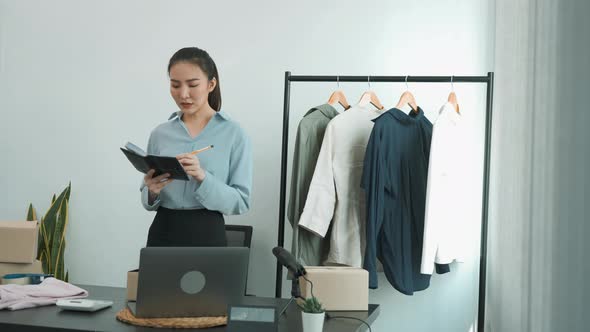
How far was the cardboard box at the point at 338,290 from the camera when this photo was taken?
215cm

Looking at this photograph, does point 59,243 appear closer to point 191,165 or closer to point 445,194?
point 191,165

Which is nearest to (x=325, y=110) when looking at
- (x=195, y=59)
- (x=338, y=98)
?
Result: (x=338, y=98)

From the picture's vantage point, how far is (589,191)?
156cm

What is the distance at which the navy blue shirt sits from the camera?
320 centimetres

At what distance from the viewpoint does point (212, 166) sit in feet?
8.07

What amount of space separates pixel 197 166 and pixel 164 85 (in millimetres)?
2160

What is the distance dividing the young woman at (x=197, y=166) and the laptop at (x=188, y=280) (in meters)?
0.49

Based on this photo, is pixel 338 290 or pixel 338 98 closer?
pixel 338 290

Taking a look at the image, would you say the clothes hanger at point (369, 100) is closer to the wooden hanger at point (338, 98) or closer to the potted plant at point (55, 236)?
the wooden hanger at point (338, 98)

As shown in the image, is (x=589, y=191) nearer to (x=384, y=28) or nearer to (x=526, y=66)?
(x=526, y=66)

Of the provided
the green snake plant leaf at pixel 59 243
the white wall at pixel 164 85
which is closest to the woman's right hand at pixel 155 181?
the white wall at pixel 164 85

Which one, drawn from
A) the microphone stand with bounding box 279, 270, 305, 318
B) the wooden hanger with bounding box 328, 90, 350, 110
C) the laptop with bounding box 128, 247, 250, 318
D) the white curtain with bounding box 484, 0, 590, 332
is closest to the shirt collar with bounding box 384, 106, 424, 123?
the wooden hanger with bounding box 328, 90, 350, 110

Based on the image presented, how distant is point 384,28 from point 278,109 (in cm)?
82

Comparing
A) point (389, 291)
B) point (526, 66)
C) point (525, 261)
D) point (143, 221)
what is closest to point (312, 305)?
point (525, 261)
